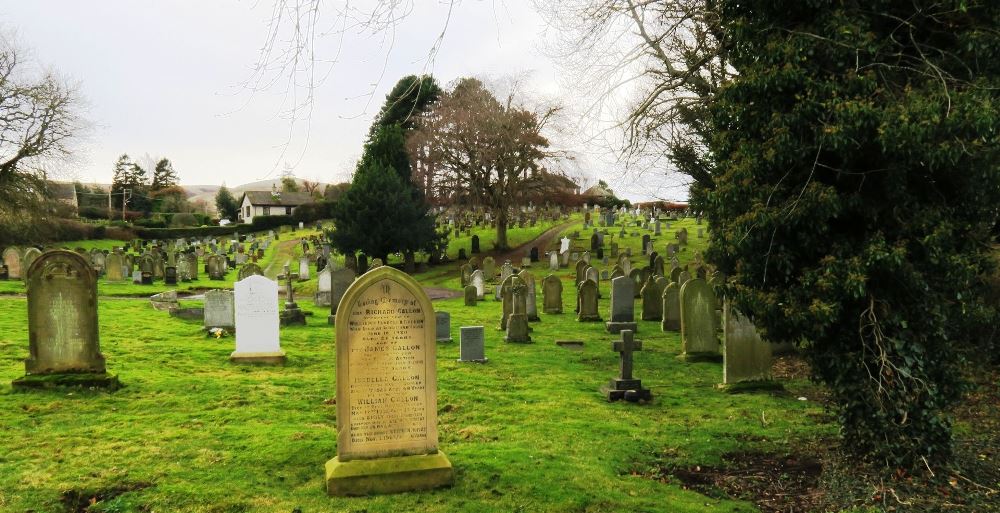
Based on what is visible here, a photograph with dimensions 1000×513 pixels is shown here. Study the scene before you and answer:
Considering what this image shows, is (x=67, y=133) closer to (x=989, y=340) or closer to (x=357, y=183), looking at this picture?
(x=357, y=183)

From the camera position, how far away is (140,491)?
5402mm

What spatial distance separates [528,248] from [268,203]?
52.6 meters

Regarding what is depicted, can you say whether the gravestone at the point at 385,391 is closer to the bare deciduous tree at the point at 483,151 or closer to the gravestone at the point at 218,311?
the gravestone at the point at 218,311

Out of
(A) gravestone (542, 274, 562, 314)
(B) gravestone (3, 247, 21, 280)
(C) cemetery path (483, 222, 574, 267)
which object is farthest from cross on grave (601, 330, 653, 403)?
(B) gravestone (3, 247, 21, 280)

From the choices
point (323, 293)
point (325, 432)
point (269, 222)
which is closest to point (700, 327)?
point (325, 432)

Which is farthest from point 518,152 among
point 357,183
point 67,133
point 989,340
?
point 989,340

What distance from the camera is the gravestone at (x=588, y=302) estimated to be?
57.0 feet

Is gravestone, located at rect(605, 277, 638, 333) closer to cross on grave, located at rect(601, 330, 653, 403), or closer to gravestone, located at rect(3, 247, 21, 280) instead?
cross on grave, located at rect(601, 330, 653, 403)

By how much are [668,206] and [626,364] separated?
192 feet

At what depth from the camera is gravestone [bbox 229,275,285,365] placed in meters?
11.3

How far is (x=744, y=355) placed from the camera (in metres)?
9.94

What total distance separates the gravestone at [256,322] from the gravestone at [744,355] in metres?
7.42

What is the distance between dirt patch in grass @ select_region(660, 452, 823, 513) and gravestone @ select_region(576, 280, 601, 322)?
10.5m

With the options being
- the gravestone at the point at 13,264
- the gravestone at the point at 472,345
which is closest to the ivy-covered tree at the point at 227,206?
the gravestone at the point at 13,264
